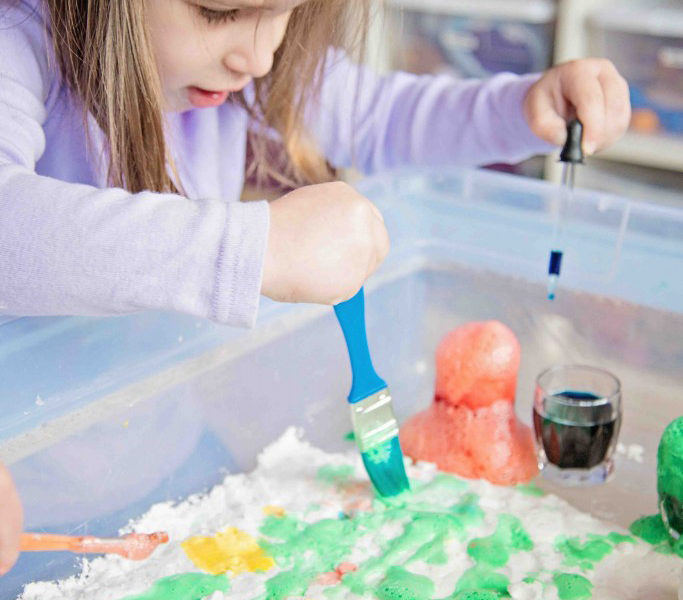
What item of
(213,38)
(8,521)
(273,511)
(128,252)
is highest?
(213,38)

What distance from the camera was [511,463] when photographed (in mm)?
682

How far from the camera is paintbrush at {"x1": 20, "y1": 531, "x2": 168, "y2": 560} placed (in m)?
0.50

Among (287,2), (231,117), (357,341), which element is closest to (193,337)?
(357,341)

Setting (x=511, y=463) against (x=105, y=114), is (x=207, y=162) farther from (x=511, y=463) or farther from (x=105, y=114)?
(x=511, y=463)

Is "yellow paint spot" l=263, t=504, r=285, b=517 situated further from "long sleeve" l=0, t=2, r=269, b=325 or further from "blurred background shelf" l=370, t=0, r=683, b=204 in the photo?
"blurred background shelf" l=370, t=0, r=683, b=204

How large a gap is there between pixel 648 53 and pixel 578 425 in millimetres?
1079

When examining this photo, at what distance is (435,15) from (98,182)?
1177 mm

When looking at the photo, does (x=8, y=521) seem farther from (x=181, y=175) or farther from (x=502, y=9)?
(x=502, y=9)

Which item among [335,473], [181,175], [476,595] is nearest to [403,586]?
[476,595]

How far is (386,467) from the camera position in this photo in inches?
25.0

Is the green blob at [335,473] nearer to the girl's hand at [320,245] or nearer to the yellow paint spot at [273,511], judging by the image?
the yellow paint spot at [273,511]

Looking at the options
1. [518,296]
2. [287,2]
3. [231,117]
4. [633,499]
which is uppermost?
[287,2]

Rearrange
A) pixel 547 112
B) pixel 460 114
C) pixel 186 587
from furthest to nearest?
pixel 460 114 < pixel 547 112 < pixel 186 587

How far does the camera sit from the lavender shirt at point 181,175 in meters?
0.47
